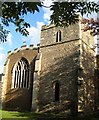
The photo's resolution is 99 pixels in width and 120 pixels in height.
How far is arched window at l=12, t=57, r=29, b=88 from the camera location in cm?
2930

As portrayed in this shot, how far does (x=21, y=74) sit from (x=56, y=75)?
5778 mm

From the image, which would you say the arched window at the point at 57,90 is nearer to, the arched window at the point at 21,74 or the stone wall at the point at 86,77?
the stone wall at the point at 86,77

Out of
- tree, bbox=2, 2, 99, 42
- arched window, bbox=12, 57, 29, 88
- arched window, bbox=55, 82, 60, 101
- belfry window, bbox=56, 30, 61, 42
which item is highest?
belfry window, bbox=56, 30, 61, 42

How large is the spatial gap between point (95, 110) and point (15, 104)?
31.0ft

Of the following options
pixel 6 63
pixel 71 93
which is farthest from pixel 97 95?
pixel 6 63

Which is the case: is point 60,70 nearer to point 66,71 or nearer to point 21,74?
Result: point 66,71

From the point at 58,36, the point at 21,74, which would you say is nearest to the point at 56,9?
the point at 58,36

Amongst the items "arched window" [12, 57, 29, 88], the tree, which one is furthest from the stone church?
the tree

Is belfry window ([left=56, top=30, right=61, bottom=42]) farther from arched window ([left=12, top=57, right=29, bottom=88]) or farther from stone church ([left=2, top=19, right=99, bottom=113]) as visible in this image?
arched window ([left=12, top=57, right=29, bottom=88])

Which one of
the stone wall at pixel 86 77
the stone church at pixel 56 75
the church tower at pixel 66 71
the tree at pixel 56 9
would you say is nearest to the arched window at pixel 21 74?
the stone church at pixel 56 75

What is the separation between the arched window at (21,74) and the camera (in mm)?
29297

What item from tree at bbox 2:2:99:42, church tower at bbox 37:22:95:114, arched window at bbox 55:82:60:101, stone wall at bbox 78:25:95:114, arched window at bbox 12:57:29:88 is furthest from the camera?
arched window at bbox 12:57:29:88

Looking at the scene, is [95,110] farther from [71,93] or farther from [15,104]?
[15,104]

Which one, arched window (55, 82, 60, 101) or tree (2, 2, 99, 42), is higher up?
tree (2, 2, 99, 42)
